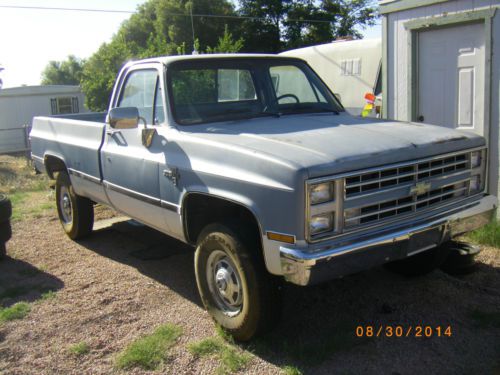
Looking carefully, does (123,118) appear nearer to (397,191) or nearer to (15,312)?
(15,312)

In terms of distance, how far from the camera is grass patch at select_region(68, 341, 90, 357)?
3.89 m

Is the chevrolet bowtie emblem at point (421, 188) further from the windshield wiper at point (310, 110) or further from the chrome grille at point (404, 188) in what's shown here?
the windshield wiper at point (310, 110)

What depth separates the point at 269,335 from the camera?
155 inches

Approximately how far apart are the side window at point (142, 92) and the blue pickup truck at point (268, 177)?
2 cm

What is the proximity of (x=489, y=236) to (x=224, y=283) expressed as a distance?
3.13m

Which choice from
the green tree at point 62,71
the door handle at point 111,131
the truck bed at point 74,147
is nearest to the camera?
the door handle at point 111,131

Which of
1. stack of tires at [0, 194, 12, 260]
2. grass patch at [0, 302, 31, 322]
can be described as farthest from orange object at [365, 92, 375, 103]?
grass patch at [0, 302, 31, 322]

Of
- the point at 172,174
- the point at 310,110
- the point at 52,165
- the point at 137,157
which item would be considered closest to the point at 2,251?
the point at 52,165

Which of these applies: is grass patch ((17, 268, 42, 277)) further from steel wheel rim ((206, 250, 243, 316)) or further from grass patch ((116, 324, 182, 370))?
steel wheel rim ((206, 250, 243, 316))

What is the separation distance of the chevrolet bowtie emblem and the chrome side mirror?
2.26 metres

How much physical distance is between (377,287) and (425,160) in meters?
1.51

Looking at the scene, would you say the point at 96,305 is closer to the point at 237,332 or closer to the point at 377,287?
the point at 237,332

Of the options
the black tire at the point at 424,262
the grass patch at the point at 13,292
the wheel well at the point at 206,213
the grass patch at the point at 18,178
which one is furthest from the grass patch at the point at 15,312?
the grass patch at the point at 18,178

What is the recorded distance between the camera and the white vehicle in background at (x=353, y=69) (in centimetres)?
1077
